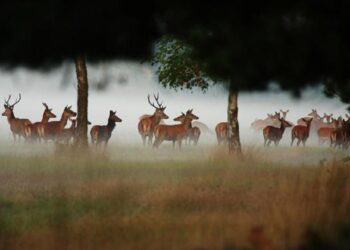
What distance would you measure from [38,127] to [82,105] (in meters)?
6.33

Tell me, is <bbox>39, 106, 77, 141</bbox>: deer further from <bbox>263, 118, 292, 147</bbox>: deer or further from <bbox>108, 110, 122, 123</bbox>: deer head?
<bbox>263, 118, 292, 147</bbox>: deer

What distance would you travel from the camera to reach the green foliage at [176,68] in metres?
21.9

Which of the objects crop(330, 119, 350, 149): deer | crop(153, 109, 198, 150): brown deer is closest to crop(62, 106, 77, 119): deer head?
crop(153, 109, 198, 150): brown deer

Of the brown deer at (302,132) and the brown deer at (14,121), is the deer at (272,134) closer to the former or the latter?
the brown deer at (302,132)

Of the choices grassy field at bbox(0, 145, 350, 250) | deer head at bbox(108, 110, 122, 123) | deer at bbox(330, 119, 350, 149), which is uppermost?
deer head at bbox(108, 110, 122, 123)

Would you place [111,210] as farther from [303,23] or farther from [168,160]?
[168,160]

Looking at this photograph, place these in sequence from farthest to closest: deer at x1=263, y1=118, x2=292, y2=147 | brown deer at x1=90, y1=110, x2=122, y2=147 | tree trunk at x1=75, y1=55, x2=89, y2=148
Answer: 1. deer at x1=263, y1=118, x2=292, y2=147
2. brown deer at x1=90, y1=110, x2=122, y2=147
3. tree trunk at x1=75, y1=55, x2=89, y2=148

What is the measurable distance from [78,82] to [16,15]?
51.4ft

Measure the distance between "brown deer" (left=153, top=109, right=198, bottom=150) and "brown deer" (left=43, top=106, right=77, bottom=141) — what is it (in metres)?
3.31

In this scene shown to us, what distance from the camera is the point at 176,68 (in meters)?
21.9

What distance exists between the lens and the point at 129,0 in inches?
243

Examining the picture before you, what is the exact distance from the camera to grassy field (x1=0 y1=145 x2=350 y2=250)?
752 cm

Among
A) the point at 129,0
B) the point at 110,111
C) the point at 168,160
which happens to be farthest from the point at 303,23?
the point at 110,111

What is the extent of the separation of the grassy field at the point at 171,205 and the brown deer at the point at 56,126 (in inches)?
274
